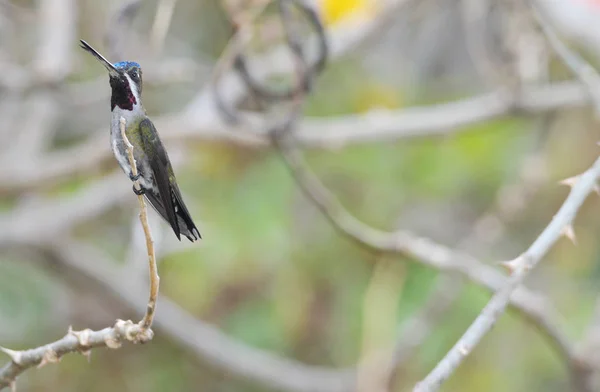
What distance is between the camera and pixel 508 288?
3.33 ft

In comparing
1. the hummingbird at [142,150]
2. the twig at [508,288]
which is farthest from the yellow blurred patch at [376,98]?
the hummingbird at [142,150]

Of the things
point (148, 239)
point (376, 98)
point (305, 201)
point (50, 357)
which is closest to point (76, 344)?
point (50, 357)

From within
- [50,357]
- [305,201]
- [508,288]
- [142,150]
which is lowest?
[305,201]

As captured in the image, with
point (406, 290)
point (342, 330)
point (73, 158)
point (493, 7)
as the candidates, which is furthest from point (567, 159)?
point (73, 158)

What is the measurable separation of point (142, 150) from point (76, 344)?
0.25m

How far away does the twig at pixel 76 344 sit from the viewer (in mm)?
844

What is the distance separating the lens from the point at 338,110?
4.54 m

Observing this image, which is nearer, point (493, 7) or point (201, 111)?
point (493, 7)

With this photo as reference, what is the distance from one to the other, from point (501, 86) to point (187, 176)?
1.90 metres

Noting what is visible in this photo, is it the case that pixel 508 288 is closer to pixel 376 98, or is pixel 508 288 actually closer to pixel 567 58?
pixel 567 58

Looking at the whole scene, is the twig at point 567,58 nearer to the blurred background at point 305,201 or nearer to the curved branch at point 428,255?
the curved branch at point 428,255

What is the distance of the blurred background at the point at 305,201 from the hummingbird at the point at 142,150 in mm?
1741

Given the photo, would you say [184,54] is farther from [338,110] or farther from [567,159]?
[567,159]

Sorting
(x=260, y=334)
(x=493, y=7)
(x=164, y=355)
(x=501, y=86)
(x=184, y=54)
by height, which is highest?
(x=493, y=7)
